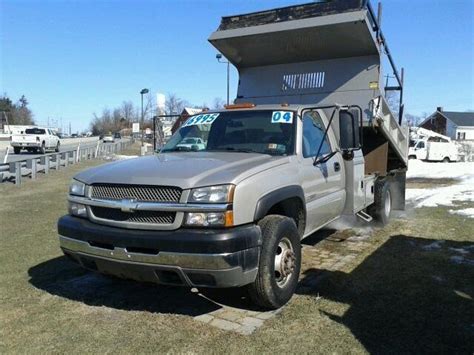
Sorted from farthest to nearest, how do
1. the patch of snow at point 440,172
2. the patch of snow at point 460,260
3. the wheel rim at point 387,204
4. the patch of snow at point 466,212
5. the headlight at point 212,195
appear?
1. the patch of snow at point 440,172
2. the patch of snow at point 466,212
3. the wheel rim at point 387,204
4. the patch of snow at point 460,260
5. the headlight at point 212,195

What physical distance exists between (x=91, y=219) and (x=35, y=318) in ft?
3.34

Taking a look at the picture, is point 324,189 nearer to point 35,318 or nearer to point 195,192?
point 195,192

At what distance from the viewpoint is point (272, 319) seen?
4.24 metres

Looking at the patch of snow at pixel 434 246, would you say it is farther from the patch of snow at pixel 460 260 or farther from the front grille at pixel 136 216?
the front grille at pixel 136 216

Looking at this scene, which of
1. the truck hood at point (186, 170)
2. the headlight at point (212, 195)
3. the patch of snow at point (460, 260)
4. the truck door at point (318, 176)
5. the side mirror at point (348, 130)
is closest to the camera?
the headlight at point (212, 195)

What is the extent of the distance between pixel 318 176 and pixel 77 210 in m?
2.64

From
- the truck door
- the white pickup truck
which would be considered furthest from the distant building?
the truck door

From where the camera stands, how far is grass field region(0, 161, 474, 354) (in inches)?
148

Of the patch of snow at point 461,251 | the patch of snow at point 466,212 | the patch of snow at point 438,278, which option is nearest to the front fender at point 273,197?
the patch of snow at point 438,278

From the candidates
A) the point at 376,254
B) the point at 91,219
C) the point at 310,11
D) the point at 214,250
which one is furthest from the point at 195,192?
the point at 310,11

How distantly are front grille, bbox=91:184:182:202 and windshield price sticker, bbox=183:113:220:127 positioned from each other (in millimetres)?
1850

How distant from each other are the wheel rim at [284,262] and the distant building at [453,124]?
260 ft

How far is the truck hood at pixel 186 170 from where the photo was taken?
3.97 metres

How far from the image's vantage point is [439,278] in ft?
A: 17.7
